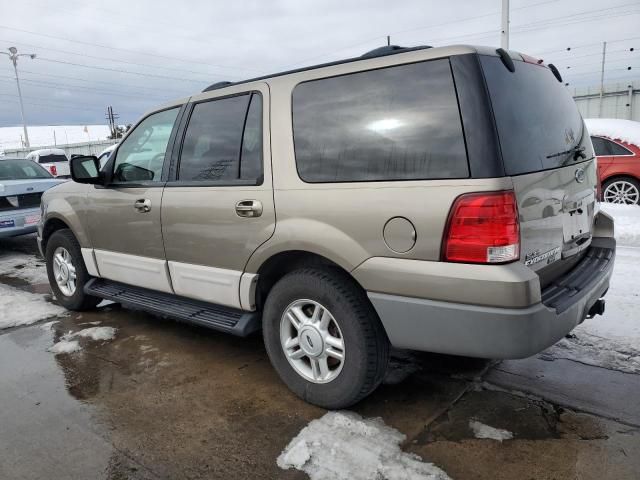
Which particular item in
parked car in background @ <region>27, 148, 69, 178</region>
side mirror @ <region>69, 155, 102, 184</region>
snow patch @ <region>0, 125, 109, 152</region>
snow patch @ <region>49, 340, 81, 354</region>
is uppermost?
snow patch @ <region>0, 125, 109, 152</region>

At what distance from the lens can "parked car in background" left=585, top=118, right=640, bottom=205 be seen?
905 centimetres

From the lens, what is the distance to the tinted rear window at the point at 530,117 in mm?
2412

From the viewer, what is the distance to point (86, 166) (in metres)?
4.30

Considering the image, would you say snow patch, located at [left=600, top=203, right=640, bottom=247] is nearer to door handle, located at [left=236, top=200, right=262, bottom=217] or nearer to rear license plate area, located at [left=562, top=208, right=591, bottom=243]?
rear license plate area, located at [left=562, top=208, right=591, bottom=243]

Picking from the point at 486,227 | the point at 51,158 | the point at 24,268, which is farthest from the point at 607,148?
the point at 51,158

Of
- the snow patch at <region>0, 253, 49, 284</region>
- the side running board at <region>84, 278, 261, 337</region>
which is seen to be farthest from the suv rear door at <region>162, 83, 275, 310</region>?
the snow patch at <region>0, 253, 49, 284</region>

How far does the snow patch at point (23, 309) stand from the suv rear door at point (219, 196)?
6.92 feet

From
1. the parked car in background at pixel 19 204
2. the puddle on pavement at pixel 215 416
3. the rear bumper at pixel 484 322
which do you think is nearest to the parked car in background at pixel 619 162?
the puddle on pavement at pixel 215 416

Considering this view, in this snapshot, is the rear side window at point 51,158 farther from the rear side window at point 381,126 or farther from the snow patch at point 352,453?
the snow patch at point 352,453

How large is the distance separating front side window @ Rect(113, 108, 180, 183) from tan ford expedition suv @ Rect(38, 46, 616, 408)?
0.04 meters

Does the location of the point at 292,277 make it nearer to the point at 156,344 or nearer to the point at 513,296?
the point at 513,296

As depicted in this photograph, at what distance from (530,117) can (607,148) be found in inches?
312

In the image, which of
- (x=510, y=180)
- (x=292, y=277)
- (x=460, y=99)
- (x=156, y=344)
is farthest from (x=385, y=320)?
(x=156, y=344)

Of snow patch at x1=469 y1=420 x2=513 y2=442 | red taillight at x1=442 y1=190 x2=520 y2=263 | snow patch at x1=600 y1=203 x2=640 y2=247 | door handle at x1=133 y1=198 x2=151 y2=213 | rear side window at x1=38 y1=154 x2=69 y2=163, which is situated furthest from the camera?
rear side window at x1=38 y1=154 x2=69 y2=163
